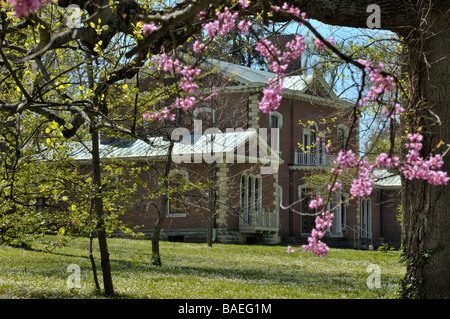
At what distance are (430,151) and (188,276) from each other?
335 inches

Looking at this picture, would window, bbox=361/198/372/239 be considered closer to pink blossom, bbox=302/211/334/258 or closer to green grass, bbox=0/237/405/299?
green grass, bbox=0/237/405/299

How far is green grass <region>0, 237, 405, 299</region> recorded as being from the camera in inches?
471

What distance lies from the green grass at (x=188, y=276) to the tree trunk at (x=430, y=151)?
1941 mm

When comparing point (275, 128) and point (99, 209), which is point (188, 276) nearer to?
point (99, 209)

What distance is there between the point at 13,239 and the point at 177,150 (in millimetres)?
22651

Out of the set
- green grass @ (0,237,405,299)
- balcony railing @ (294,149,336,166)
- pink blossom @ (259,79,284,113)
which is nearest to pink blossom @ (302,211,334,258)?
pink blossom @ (259,79,284,113)

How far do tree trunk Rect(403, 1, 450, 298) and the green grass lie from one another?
1.94 m

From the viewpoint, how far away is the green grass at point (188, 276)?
39.3 feet

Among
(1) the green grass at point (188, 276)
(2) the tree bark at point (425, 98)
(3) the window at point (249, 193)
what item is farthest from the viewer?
(3) the window at point (249, 193)

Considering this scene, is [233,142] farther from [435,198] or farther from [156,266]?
[435,198]

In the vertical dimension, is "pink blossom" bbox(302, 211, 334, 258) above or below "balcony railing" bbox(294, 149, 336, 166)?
below

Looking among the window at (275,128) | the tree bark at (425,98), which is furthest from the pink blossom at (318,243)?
the window at (275,128)

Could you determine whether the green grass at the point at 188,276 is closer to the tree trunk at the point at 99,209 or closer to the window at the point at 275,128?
the tree trunk at the point at 99,209

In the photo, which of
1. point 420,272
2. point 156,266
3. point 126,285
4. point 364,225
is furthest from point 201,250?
point 364,225
